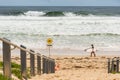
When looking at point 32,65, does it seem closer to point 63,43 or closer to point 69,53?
point 69,53

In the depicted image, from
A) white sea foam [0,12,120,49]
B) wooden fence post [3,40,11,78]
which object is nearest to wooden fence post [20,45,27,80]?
wooden fence post [3,40,11,78]

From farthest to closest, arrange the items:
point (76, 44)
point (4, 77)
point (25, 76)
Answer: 1. point (76, 44)
2. point (25, 76)
3. point (4, 77)

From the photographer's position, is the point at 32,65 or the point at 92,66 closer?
the point at 32,65

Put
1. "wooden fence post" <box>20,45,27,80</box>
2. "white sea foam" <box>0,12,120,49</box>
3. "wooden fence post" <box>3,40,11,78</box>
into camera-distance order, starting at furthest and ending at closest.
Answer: "white sea foam" <box>0,12,120,49</box> → "wooden fence post" <box>20,45,27,80</box> → "wooden fence post" <box>3,40,11,78</box>

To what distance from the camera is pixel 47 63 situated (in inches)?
572

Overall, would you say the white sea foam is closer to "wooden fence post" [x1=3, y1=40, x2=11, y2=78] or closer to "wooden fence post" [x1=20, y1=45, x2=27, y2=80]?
"wooden fence post" [x1=20, y1=45, x2=27, y2=80]

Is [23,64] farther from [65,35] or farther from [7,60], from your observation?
[65,35]

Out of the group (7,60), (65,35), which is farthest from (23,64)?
(65,35)

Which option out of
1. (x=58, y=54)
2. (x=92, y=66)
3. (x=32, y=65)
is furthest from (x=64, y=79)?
(x=58, y=54)

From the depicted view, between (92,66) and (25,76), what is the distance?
12.4 metres

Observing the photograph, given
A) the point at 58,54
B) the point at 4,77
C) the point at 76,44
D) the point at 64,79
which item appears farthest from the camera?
the point at 76,44

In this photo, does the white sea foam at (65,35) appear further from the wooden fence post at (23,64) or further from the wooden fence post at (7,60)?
the wooden fence post at (7,60)

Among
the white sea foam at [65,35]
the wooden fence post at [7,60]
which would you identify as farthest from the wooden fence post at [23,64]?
the white sea foam at [65,35]

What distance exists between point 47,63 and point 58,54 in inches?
562
